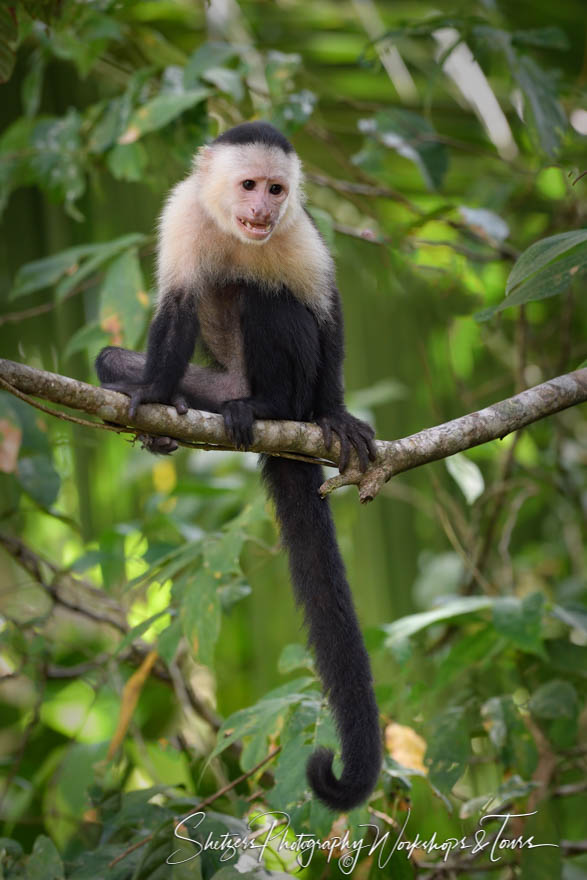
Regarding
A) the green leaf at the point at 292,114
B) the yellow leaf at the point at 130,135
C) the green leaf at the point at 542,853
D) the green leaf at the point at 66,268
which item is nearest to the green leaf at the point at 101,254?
the green leaf at the point at 66,268

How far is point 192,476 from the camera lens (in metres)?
4.00

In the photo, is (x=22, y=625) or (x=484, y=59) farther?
(x=484, y=59)

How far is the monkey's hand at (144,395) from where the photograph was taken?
2320 millimetres

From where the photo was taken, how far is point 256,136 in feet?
9.57

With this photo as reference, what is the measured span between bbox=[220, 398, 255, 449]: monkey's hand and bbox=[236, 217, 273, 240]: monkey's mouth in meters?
0.60

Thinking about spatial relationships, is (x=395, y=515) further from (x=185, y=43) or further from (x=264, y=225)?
(x=185, y=43)

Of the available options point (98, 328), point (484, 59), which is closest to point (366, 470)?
point (98, 328)

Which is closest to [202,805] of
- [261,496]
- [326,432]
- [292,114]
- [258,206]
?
[261,496]

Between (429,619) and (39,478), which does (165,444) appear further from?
(429,619)

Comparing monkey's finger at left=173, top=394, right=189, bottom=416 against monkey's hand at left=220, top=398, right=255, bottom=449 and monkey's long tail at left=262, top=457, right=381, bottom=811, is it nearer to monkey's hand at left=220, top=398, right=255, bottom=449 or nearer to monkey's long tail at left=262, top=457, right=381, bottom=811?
monkey's hand at left=220, top=398, right=255, bottom=449

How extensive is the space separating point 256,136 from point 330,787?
1971 millimetres

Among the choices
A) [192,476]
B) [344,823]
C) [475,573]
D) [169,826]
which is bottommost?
[344,823]

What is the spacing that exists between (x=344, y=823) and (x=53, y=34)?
9.27 feet

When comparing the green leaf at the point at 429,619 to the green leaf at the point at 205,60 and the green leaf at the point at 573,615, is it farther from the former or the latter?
the green leaf at the point at 205,60
